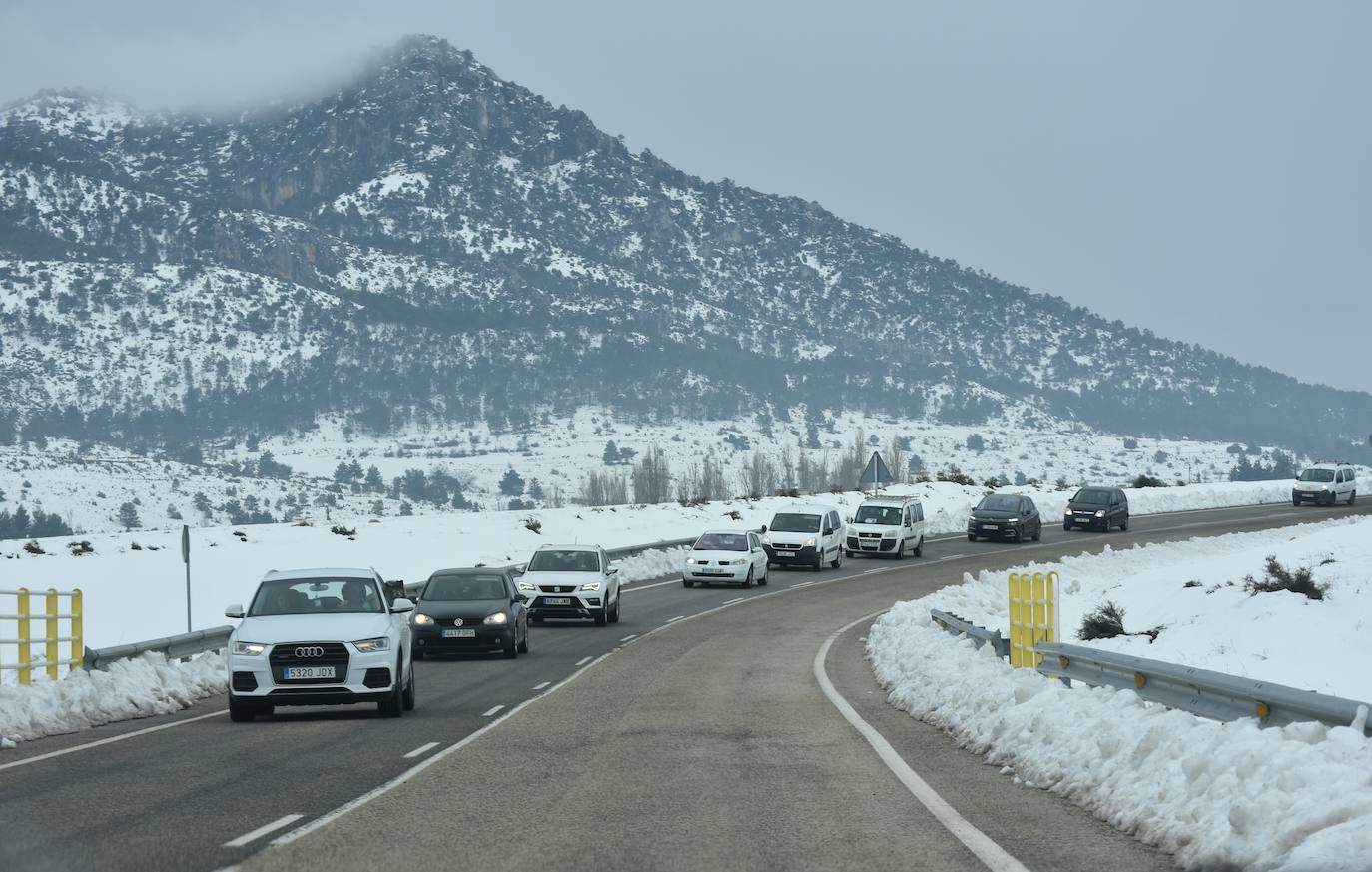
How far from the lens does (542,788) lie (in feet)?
39.3

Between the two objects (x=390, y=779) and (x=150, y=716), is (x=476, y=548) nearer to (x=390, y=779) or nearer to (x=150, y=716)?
(x=150, y=716)

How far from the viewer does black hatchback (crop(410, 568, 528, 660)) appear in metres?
26.0

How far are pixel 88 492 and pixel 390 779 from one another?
191223 mm

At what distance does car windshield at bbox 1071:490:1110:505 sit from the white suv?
49.2 feet

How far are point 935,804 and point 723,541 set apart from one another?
3419cm

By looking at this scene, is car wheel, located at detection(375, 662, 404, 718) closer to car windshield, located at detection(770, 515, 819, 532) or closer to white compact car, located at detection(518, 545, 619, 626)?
white compact car, located at detection(518, 545, 619, 626)

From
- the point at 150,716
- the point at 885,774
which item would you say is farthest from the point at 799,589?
the point at 885,774

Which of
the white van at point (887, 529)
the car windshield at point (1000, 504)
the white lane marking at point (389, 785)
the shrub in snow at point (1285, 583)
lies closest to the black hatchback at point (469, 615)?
the white lane marking at point (389, 785)

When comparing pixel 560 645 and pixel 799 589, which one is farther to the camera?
pixel 799 589

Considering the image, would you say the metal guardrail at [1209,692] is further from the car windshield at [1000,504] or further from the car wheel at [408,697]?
the car windshield at [1000,504]

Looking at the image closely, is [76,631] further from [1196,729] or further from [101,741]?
[1196,729]

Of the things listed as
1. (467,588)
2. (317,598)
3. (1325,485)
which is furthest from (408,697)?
(1325,485)

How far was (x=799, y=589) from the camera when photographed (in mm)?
42906

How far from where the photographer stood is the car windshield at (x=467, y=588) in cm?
2667
